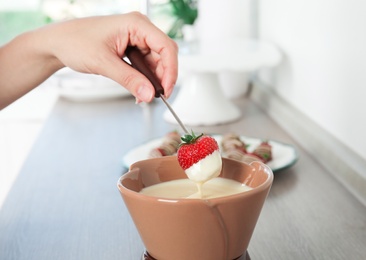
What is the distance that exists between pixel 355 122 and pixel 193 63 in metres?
0.53

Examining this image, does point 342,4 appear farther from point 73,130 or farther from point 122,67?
point 73,130

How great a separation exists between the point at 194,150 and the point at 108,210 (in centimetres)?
37

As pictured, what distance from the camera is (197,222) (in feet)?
2.16

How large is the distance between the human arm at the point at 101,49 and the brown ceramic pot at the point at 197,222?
0.21 m

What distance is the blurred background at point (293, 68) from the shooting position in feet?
3.87

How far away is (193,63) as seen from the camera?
1601 millimetres

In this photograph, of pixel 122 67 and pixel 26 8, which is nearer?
pixel 122 67

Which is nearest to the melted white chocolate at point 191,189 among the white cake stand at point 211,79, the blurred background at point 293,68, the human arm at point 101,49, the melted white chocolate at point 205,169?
the melted white chocolate at point 205,169

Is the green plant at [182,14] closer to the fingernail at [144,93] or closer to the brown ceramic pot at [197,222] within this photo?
the fingernail at [144,93]

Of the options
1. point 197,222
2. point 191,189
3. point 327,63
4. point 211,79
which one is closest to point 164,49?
point 191,189

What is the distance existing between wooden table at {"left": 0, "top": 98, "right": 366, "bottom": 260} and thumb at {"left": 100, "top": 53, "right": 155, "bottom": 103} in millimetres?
207

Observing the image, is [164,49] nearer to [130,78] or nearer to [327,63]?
[130,78]

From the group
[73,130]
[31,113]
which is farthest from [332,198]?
[31,113]

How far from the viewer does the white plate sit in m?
1.18
